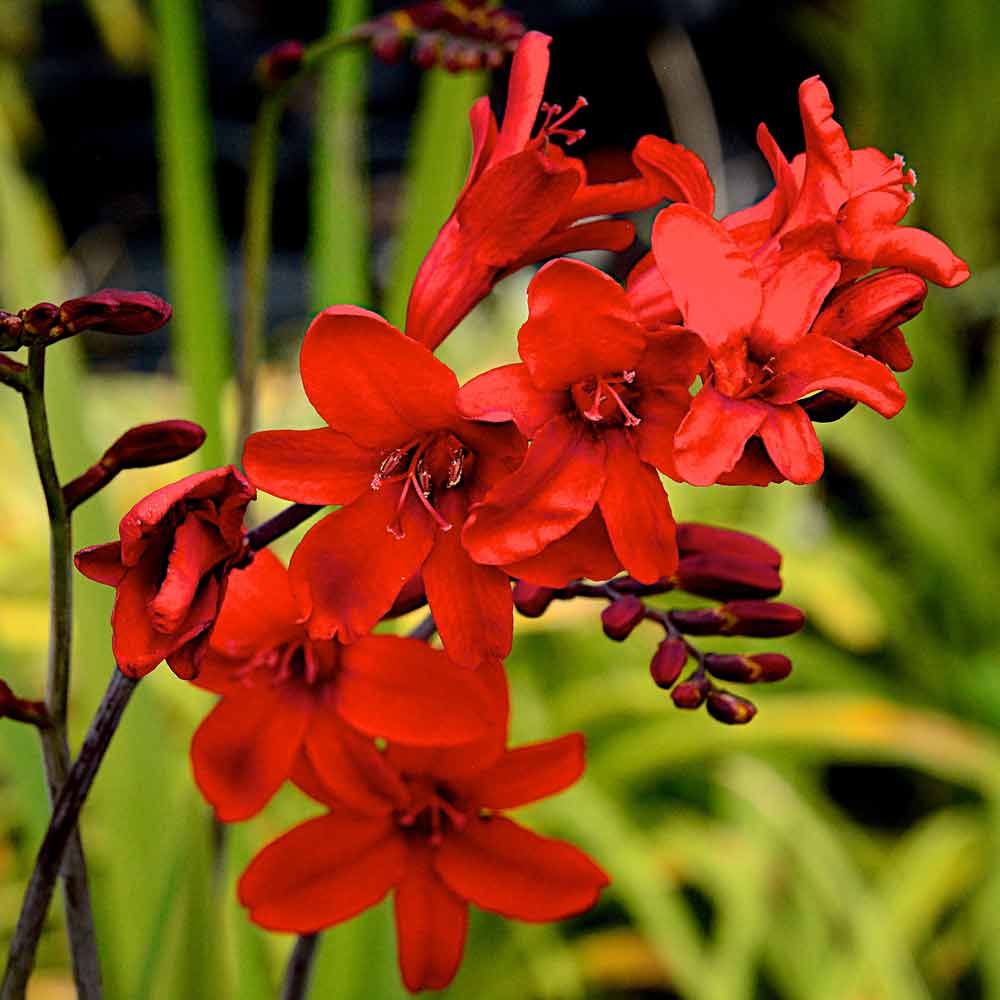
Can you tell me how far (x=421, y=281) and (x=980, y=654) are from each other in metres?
1.15

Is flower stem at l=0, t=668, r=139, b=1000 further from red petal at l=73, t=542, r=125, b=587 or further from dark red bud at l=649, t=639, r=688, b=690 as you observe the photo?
dark red bud at l=649, t=639, r=688, b=690

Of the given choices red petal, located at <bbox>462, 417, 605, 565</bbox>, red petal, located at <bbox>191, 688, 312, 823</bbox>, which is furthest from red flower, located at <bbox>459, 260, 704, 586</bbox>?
red petal, located at <bbox>191, 688, 312, 823</bbox>

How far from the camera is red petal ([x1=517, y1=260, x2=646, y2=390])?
0.27 meters

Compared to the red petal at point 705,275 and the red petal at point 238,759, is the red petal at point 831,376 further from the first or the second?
the red petal at point 238,759

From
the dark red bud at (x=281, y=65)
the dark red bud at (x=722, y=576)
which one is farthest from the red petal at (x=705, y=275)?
the dark red bud at (x=281, y=65)

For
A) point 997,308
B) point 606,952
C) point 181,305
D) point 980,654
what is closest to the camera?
point 181,305

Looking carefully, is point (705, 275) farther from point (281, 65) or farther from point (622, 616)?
point (281, 65)

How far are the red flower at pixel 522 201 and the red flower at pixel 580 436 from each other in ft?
0.10

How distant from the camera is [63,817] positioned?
0.87 ft

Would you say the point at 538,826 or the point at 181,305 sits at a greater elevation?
the point at 181,305

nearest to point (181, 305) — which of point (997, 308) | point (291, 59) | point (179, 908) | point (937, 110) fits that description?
point (291, 59)

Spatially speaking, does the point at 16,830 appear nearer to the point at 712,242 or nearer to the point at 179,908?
the point at 179,908

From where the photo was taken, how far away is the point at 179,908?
0.52 metres

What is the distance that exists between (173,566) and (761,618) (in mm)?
186
